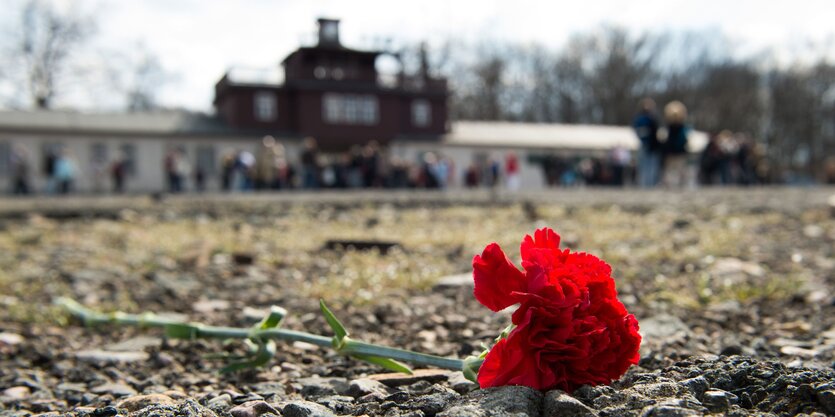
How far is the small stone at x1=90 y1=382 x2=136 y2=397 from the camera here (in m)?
2.39

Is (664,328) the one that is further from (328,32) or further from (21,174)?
(328,32)

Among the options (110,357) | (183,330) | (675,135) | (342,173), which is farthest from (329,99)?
(183,330)

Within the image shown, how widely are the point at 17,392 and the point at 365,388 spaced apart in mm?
1130

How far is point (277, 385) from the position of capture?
7.47 feet

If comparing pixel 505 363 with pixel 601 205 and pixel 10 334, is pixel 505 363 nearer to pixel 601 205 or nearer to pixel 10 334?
pixel 10 334

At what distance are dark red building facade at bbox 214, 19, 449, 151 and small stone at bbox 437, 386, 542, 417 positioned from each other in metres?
40.5

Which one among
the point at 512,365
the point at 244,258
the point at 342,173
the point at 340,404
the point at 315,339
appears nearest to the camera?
the point at 512,365

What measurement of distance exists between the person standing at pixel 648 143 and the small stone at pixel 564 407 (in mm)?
14902

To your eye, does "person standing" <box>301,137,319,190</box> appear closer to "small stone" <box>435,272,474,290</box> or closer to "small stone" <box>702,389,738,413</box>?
"small stone" <box>435,272,474,290</box>

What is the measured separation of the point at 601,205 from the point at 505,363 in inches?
342

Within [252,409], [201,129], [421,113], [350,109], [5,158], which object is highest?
[350,109]

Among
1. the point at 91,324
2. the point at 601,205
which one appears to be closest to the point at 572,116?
the point at 601,205

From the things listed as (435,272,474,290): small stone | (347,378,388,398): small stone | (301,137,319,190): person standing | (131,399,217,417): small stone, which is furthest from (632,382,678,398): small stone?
(301,137,319,190): person standing

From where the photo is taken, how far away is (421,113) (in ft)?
147
